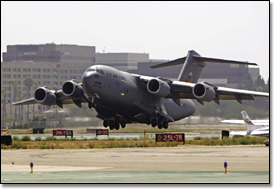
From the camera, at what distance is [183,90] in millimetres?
48594

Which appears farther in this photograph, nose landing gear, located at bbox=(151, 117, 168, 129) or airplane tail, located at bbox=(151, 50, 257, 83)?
airplane tail, located at bbox=(151, 50, 257, 83)

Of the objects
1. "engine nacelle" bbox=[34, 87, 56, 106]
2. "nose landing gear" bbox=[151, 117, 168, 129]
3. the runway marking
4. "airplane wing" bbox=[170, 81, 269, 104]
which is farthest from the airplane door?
the runway marking

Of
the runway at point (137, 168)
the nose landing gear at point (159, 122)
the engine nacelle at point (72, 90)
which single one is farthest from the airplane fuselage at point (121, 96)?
the runway at point (137, 168)

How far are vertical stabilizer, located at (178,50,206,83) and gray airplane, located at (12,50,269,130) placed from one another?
173 inches

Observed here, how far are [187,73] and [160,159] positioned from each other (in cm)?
2737

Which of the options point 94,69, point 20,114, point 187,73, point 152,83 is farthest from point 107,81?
point 20,114

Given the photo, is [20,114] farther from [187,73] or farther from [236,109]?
[187,73]

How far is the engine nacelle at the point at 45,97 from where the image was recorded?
1969 inches

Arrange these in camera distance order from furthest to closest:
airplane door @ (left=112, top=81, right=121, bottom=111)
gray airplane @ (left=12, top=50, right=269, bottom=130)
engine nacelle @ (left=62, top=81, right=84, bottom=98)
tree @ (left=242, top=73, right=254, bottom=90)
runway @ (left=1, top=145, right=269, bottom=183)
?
tree @ (left=242, top=73, right=254, bottom=90)
engine nacelle @ (left=62, top=81, right=84, bottom=98)
airplane door @ (left=112, top=81, right=121, bottom=111)
gray airplane @ (left=12, top=50, right=269, bottom=130)
runway @ (left=1, top=145, right=269, bottom=183)

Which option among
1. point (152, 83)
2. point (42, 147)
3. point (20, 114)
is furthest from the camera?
point (20, 114)

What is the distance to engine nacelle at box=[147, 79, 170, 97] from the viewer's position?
1834 inches

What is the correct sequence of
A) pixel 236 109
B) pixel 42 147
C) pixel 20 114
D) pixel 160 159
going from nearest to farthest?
pixel 160 159, pixel 42 147, pixel 236 109, pixel 20 114

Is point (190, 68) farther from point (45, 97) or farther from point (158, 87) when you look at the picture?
point (45, 97)

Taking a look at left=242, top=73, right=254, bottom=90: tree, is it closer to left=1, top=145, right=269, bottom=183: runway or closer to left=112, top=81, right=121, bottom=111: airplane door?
left=112, top=81, right=121, bottom=111: airplane door
